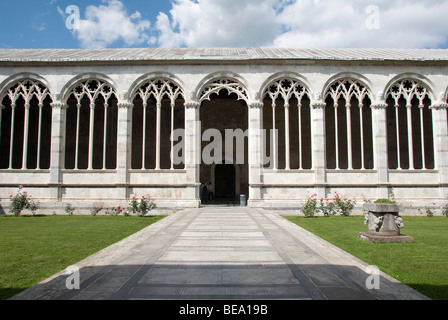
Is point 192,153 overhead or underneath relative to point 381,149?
underneath

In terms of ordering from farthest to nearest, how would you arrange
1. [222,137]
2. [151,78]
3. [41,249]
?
[222,137] < [151,78] < [41,249]

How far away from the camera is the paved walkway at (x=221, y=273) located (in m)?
4.35

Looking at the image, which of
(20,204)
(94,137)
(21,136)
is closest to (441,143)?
(20,204)

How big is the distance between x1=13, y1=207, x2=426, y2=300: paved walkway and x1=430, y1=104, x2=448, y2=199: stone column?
13100 millimetres

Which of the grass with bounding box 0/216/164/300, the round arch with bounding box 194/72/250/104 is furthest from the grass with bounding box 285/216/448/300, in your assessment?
the round arch with bounding box 194/72/250/104

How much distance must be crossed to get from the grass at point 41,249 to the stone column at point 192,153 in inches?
241

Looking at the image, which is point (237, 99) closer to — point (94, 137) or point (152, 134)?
point (152, 134)

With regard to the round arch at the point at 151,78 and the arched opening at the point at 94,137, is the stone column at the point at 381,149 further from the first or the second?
the arched opening at the point at 94,137

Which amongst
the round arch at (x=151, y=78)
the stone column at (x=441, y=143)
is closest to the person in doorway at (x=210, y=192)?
the round arch at (x=151, y=78)

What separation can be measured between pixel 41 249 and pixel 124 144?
34.8ft

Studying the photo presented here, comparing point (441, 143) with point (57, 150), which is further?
point (441, 143)

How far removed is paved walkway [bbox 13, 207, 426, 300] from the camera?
4348mm

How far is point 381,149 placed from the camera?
17.9 metres
